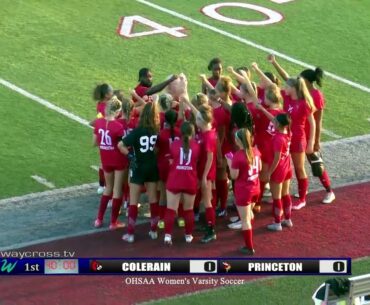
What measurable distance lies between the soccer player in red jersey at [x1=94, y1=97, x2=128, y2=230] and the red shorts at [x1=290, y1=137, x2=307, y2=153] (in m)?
1.90

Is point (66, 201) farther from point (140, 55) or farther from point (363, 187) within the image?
point (140, 55)

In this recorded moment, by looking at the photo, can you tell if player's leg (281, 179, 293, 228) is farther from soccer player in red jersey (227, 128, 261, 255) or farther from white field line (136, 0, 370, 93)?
white field line (136, 0, 370, 93)

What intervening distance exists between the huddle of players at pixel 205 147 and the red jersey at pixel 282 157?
0.03 ft

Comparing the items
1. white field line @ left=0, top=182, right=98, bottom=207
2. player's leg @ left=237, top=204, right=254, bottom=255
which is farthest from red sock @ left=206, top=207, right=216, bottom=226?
white field line @ left=0, top=182, right=98, bottom=207

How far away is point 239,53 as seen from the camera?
682 inches

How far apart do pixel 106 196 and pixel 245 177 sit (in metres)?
1.65

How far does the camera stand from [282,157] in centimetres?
1142

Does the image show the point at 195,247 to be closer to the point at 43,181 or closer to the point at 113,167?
the point at 113,167

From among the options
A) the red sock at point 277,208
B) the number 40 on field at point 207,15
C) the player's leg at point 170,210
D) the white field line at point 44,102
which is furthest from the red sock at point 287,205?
the number 40 on field at point 207,15

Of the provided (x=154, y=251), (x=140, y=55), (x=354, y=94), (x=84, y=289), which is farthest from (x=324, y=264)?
(x=140, y=55)

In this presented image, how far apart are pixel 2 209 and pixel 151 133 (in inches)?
81.8

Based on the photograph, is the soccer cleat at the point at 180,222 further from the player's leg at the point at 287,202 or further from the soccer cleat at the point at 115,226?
the player's leg at the point at 287,202

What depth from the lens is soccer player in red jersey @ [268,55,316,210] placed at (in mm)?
11797

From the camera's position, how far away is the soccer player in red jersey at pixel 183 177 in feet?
35.9
